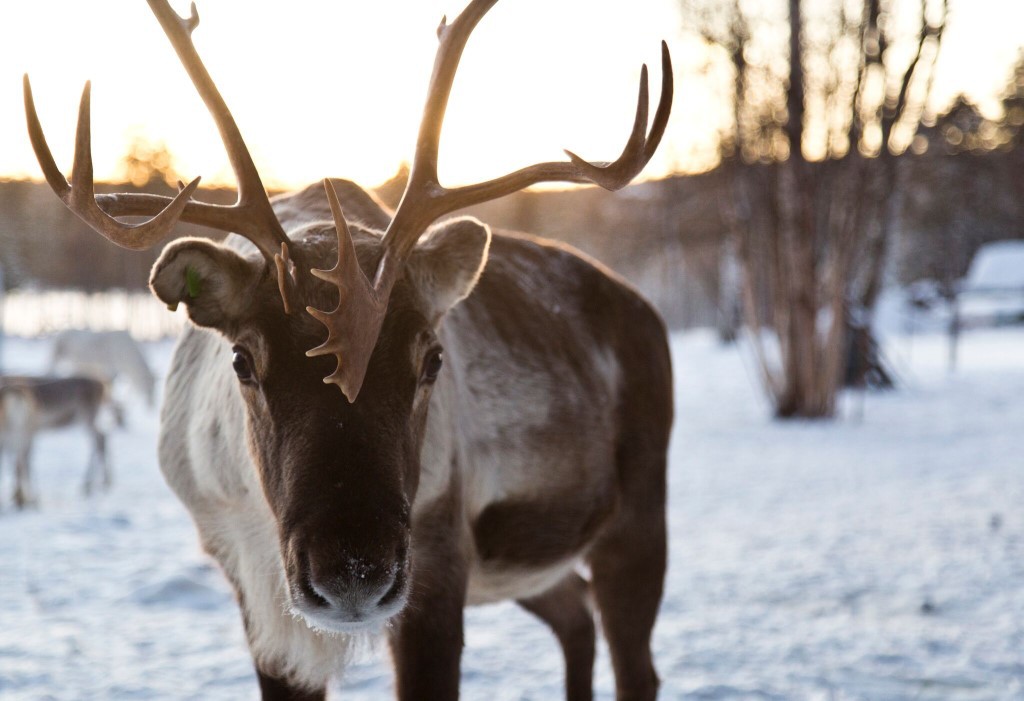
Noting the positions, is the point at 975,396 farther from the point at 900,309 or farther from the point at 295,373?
the point at 900,309

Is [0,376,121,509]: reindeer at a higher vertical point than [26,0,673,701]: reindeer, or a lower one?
lower

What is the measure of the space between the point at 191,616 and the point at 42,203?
65007 millimetres

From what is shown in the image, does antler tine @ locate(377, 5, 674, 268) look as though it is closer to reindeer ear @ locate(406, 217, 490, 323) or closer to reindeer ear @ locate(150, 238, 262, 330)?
reindeer ear @ locate(406, 217, 490, 323)

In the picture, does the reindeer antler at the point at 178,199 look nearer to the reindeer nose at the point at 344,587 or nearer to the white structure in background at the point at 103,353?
the reindeer nose at the point at 344,587

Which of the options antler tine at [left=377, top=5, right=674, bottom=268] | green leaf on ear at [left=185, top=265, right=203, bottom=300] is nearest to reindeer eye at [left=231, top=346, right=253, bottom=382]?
green leaf on ear at [left=185, top=265, right=203, bottom=300]

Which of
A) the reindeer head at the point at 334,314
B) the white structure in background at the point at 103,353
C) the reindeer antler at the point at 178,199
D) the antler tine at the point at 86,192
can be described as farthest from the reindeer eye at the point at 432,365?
the white structure in background at the point at 103,353

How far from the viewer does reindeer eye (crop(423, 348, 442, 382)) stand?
2.28m

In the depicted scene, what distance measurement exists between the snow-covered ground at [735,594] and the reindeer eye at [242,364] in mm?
900

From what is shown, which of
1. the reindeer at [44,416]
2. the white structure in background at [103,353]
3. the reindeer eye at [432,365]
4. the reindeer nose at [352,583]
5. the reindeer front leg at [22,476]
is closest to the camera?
the reindeer nose at [352,583]

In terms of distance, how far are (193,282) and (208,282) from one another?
4 centimetres

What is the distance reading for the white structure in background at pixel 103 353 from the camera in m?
17.5

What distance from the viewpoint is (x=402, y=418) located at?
2.12 meters

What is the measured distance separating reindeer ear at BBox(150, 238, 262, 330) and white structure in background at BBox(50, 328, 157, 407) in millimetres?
16500

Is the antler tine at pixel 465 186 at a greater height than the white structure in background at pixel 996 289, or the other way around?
the antler tine at pixel 465 186
